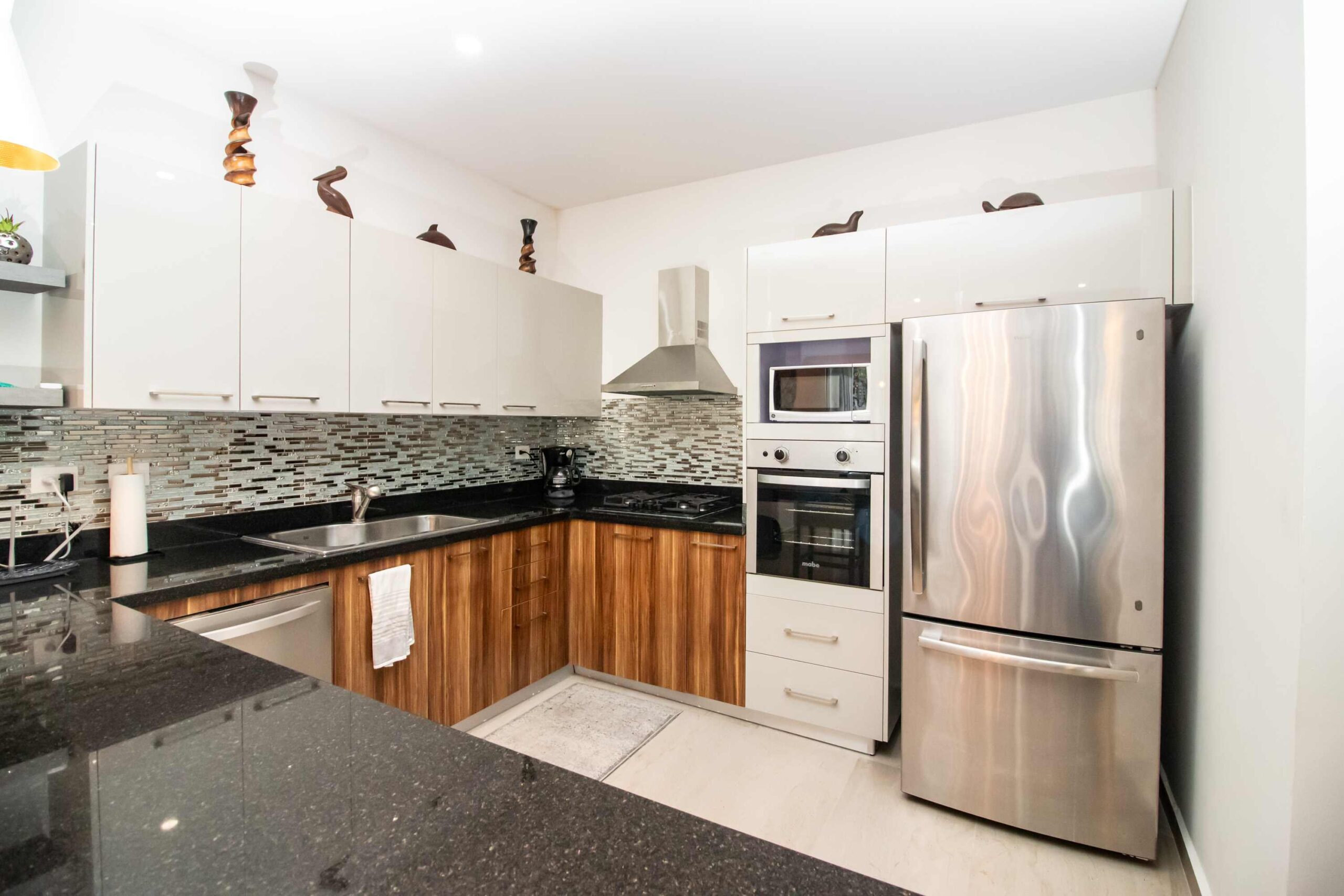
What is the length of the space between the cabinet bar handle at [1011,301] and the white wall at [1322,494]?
102cm

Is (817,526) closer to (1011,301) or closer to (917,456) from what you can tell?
→ (917,456)

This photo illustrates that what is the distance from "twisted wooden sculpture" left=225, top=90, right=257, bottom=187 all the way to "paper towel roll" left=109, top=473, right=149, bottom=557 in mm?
1036

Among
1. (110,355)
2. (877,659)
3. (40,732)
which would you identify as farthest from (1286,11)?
(110,355)

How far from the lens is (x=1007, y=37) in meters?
2.21

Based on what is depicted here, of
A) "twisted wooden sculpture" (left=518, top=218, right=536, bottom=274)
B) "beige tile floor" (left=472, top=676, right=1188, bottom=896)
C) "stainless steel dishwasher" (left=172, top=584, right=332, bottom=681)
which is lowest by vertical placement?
"beige tile floor" (left=472, top=676, right=1188, bottom=896)

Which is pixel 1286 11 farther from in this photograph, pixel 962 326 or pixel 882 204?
pixel 882 204

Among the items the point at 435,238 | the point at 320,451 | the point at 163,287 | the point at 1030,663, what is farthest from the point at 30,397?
the point at 1030,663

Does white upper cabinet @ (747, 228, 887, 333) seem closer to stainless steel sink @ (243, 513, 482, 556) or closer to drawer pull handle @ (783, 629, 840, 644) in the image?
drawer pull handle @ (783, 629, 840, 644)

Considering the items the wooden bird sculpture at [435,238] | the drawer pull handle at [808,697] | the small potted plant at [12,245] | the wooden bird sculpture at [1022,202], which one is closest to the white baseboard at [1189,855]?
the drawer pull handle at [808,697]

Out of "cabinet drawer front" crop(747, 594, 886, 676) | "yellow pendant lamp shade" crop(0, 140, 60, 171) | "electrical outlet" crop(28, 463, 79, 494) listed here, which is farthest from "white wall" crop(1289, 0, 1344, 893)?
"electrical outlet" crop(28, 463, 79, 494)

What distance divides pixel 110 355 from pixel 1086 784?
3158mm

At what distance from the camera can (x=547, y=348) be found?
339cm

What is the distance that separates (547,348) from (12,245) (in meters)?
2.00

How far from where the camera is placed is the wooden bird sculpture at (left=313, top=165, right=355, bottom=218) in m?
2.52
